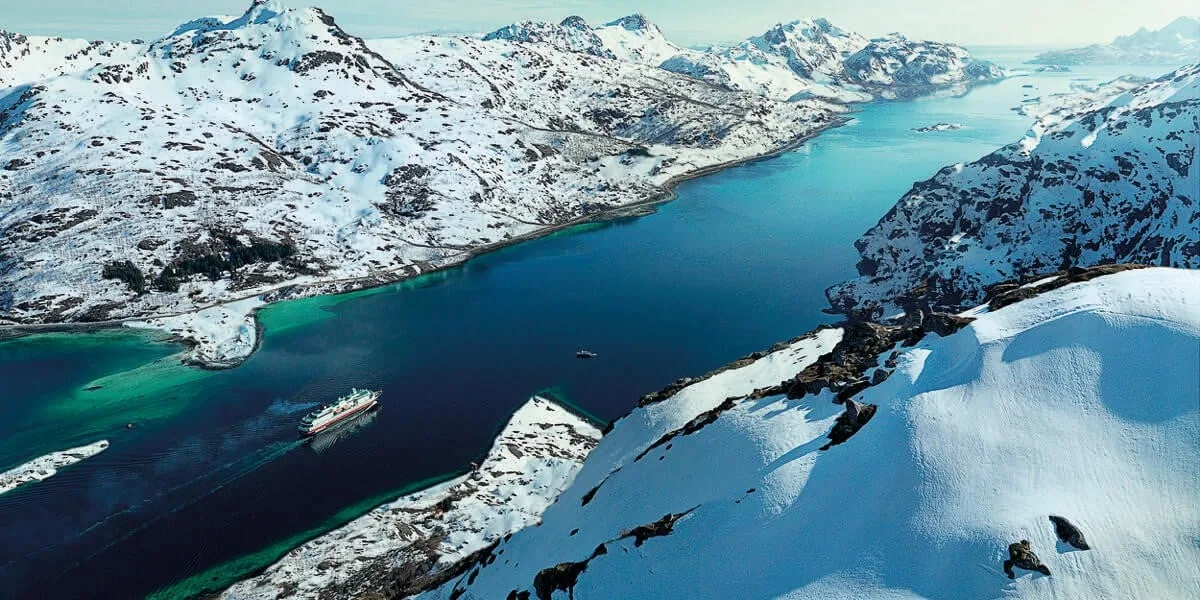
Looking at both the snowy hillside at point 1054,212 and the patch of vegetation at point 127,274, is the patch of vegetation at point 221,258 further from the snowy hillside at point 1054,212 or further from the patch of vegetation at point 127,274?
the snowy hillside at point 1054,212

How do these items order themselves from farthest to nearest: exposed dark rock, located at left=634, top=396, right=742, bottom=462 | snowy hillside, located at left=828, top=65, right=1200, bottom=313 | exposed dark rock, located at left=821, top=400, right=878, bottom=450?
snowy hillside, located at left=828, top=65, right=1200, bottom=313 → exposed dark rock, located at left=634, top=396, right=742, bottom=462 → exposed dark rock, located at left=821, top=400, right=878, bottom=450

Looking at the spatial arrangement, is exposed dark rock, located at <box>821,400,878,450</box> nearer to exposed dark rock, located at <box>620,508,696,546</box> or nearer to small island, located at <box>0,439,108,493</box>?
exposed dark rock, located at <box>620,508,696,546</box>

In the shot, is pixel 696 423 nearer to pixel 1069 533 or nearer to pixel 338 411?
pixel 1069 533

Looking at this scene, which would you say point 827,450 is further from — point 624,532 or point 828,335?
point 828,335

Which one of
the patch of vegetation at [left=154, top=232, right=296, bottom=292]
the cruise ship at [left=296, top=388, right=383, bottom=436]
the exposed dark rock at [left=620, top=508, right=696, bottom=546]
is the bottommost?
the cruise ship at [left=296, top=388, right=383, bottom=436]

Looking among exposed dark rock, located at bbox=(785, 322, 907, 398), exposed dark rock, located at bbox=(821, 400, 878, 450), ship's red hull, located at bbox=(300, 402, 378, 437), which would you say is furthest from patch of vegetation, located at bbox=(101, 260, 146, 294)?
exposed dark rock, located at bbox=(821, 400, 878, 450)

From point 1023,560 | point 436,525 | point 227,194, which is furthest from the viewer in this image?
point 227,194

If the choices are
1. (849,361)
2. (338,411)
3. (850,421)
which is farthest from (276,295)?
(850,421)

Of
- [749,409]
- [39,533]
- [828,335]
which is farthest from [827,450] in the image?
[39,533]
